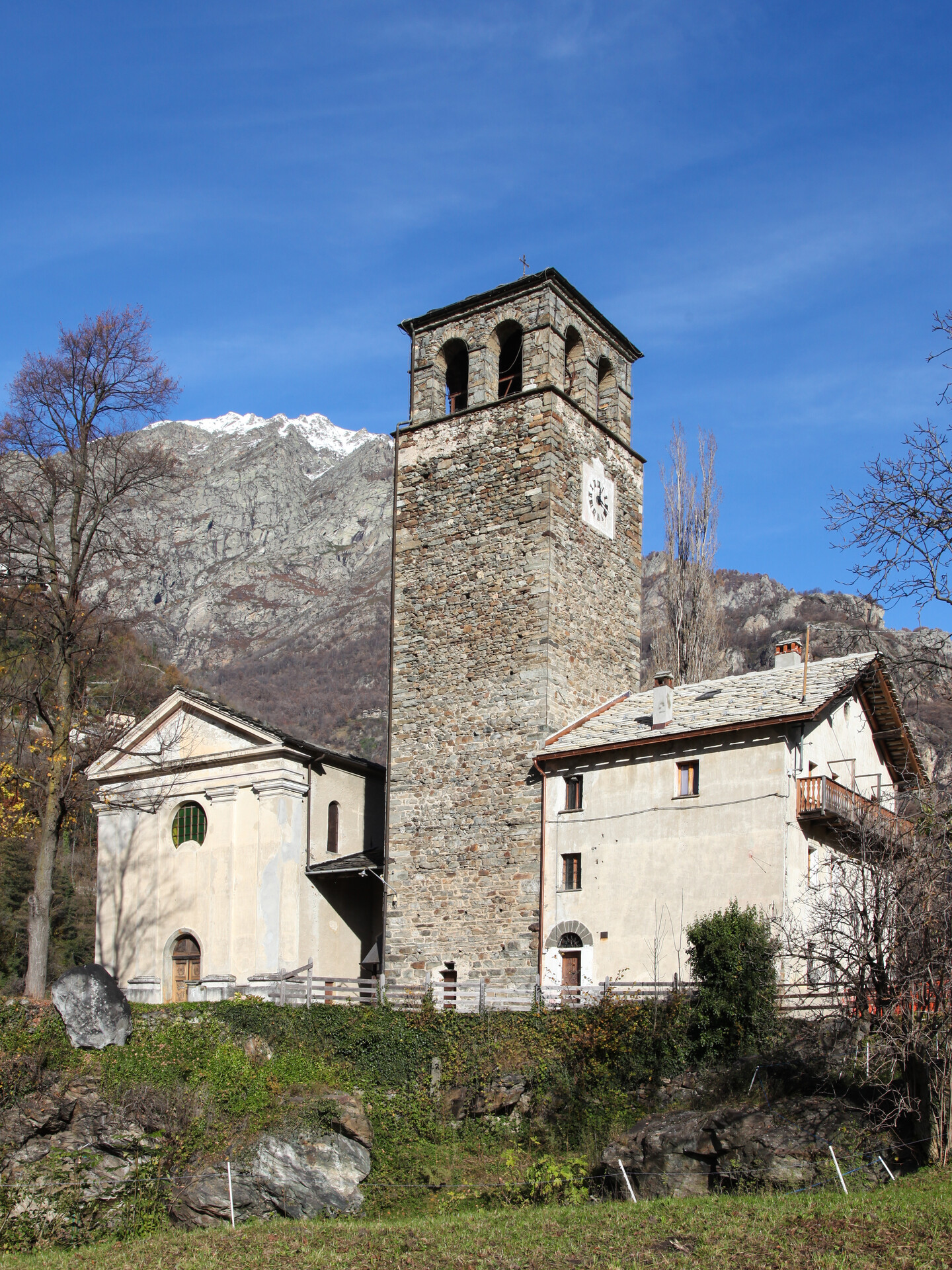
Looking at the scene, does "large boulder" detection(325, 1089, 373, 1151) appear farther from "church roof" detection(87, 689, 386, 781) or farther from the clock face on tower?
the clock face on tower

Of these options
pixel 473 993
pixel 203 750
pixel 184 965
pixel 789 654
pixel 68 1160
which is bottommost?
pixel 68 1160

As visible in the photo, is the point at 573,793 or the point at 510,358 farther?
the point at 510,358

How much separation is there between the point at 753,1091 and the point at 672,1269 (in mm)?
6377

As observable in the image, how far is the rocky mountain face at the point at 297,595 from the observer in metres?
90.4

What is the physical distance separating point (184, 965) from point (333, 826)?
5.11 m

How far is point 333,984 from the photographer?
1037 inches

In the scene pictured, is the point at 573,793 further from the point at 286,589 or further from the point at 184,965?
the point at 286,589

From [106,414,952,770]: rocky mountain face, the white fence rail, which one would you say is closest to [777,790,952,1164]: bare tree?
the white fence rail

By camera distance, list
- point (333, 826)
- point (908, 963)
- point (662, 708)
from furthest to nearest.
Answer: point (333, 826) → point (662, 708) → point (908, 963)

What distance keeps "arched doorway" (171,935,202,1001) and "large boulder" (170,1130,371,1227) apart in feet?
36.5

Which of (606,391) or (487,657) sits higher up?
(606,391)

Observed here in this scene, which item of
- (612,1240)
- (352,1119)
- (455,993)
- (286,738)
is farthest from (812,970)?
(286,738)

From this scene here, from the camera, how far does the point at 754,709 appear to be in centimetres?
2248

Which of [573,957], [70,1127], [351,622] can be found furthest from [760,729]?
[351,622]
